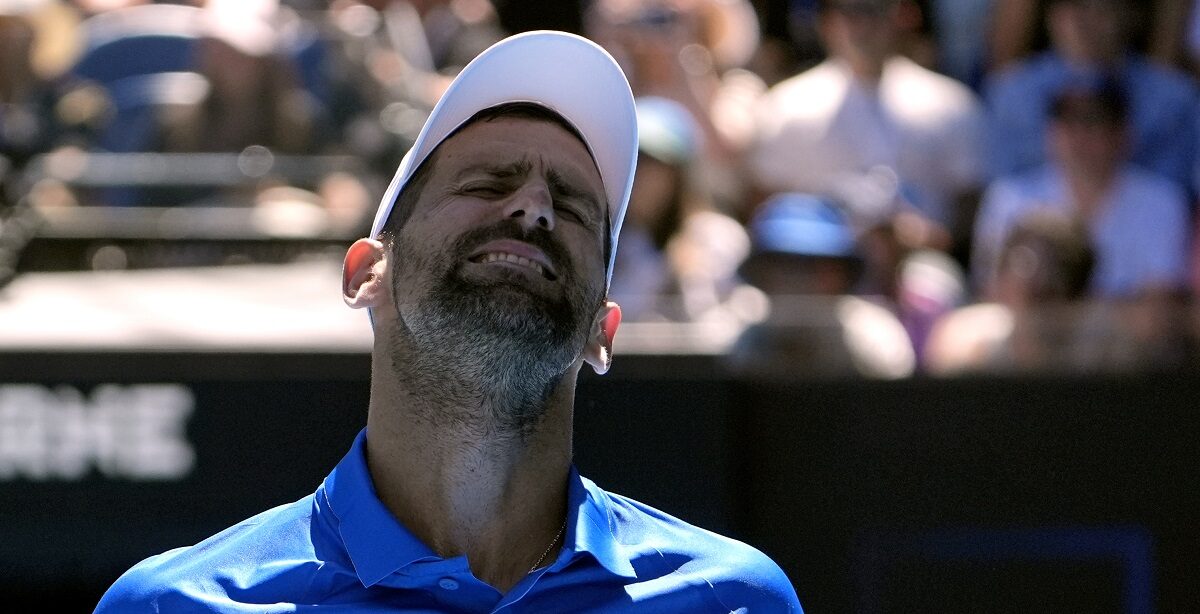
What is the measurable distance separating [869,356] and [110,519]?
2.33 m

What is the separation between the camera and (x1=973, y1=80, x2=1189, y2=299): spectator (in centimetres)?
562

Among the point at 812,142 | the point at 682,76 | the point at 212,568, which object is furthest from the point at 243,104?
the point at 212,568

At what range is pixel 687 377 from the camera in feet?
16.5

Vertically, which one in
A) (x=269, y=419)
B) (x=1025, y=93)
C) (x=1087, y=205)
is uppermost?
(x=1025, y=93)

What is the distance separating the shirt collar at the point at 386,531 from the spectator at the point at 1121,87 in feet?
13.9

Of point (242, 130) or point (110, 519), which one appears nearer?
point (110, 519)

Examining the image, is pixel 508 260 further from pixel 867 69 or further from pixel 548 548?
pixel 867 69

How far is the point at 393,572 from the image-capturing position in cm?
209

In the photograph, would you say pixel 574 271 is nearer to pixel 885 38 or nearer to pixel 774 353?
pixel 774 353

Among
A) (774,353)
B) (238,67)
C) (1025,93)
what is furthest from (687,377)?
(238,67)

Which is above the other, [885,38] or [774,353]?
[885,38]

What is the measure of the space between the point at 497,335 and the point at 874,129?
4.51m

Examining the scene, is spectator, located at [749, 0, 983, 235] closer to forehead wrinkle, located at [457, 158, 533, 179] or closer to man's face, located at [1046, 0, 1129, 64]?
man's face, located at [1046, 0, 1129, 64]

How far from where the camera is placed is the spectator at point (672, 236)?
540 cm
